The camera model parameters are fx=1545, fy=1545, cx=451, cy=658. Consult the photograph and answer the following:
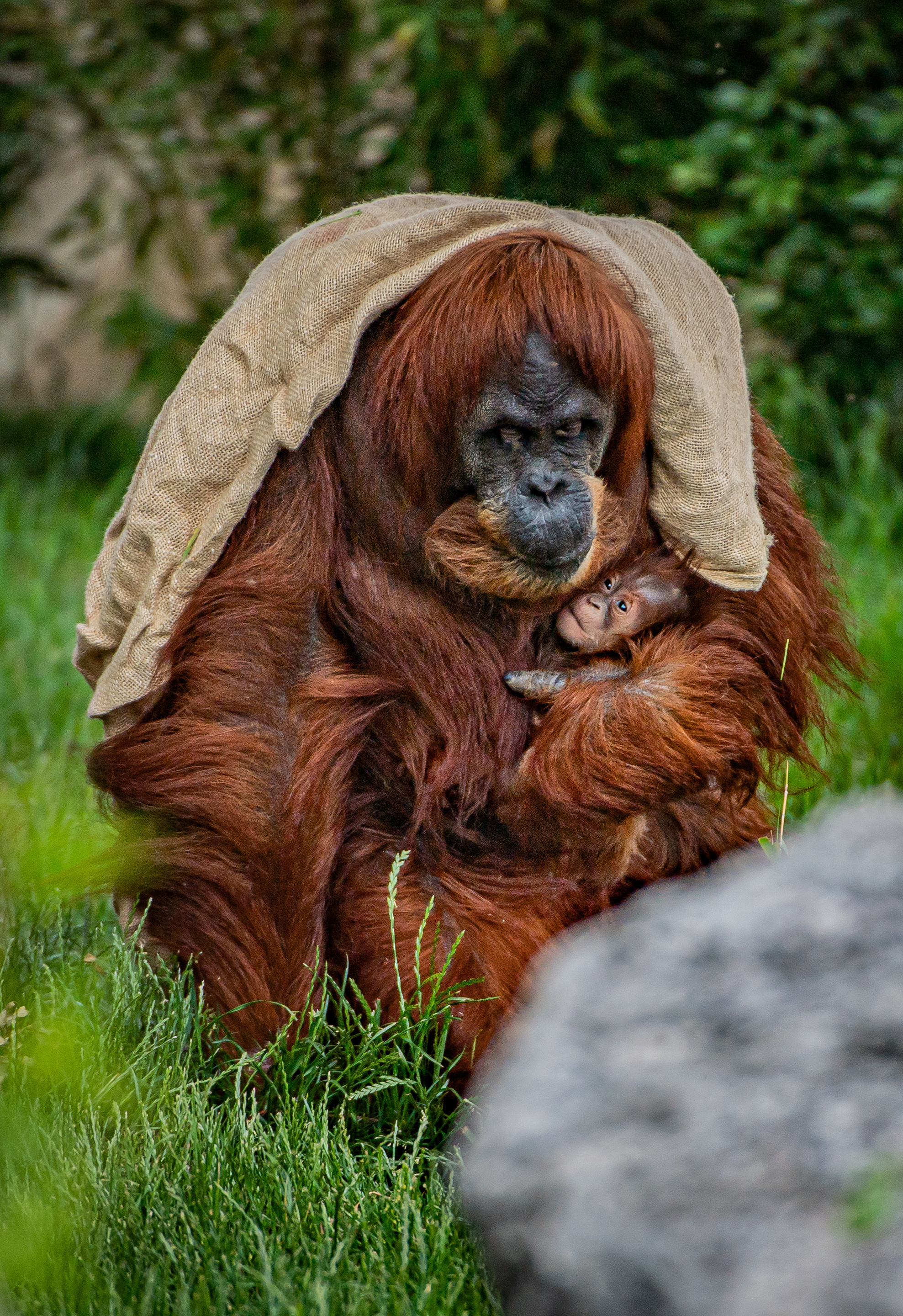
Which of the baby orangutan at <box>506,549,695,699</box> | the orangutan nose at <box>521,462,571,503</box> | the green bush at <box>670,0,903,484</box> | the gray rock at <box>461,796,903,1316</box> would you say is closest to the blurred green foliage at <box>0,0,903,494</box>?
the green bush at <box>670,0,903,484</box>

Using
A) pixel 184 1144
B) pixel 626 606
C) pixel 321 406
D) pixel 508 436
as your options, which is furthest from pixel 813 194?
pixel 184 1144

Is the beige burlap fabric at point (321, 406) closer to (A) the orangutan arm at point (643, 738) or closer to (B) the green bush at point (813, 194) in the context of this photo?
(A) the orangutan arm at point (643, 738)

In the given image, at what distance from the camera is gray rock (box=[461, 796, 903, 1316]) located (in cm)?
107

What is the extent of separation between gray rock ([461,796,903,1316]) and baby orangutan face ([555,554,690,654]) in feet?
3.98

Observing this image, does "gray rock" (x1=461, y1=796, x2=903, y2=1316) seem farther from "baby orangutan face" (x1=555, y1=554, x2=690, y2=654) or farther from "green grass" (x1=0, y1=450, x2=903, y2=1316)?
"baby orangutan face" (x1=555, y1=554, x2=690, y2=654)

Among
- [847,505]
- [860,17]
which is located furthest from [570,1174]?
[860,17]

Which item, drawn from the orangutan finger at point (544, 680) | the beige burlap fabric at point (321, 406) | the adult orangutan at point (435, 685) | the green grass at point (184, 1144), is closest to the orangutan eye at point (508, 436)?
the adult orangutan at point (435, 685)

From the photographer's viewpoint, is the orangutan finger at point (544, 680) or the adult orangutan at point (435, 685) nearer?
the adult orangutan at point (435, 685)

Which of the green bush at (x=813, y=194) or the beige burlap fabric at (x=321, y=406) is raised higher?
the beige burlap fabric at (x=321, y=406)

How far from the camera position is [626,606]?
2.61 metres

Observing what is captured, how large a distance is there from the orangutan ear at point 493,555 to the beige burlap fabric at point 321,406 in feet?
0.50

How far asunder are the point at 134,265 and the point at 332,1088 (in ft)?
19.3

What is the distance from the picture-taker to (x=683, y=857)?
106 inches

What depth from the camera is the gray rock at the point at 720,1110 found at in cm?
107
